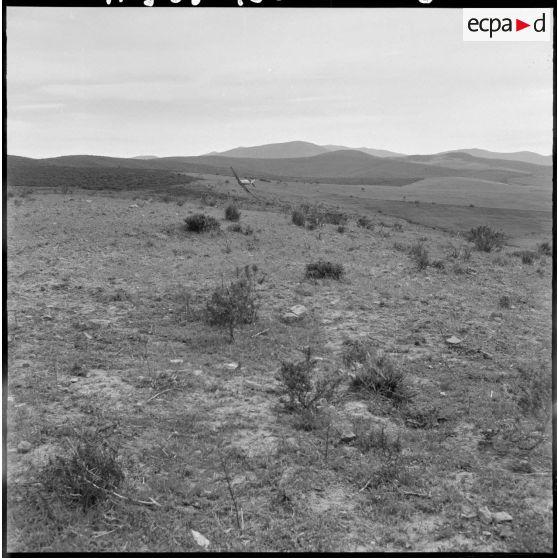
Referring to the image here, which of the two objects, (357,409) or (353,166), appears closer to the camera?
(357,409)

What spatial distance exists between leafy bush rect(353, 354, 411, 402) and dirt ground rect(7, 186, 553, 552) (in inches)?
5.5

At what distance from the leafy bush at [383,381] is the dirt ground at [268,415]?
140 mm

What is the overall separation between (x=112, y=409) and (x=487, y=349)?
4427 mm

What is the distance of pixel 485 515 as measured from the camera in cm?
360

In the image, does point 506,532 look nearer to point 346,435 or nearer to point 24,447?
point 346,435

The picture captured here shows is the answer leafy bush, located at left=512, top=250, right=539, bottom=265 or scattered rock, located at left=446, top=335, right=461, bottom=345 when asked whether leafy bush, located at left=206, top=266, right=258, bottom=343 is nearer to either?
scattered rock, located at left=446, top=335, right=461, bottom=345

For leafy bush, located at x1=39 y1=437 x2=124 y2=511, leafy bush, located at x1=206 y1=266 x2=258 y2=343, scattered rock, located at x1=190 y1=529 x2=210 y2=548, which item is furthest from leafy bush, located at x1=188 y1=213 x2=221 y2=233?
scattered rock, located at x1=190 y1=529 x2=210 y2=548

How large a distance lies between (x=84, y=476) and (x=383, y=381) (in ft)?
9.73

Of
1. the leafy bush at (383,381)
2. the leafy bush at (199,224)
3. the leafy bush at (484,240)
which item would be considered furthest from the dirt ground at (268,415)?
the leafy bush at (484,240)

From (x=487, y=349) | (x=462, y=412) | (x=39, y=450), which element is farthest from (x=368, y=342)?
(x=39, y=450)

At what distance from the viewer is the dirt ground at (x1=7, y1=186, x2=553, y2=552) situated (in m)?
3.49

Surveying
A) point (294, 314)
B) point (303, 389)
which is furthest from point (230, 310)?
point (303, 389)

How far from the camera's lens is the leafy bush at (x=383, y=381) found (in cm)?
542

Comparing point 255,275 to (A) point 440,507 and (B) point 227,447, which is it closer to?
(B) point 227,447
